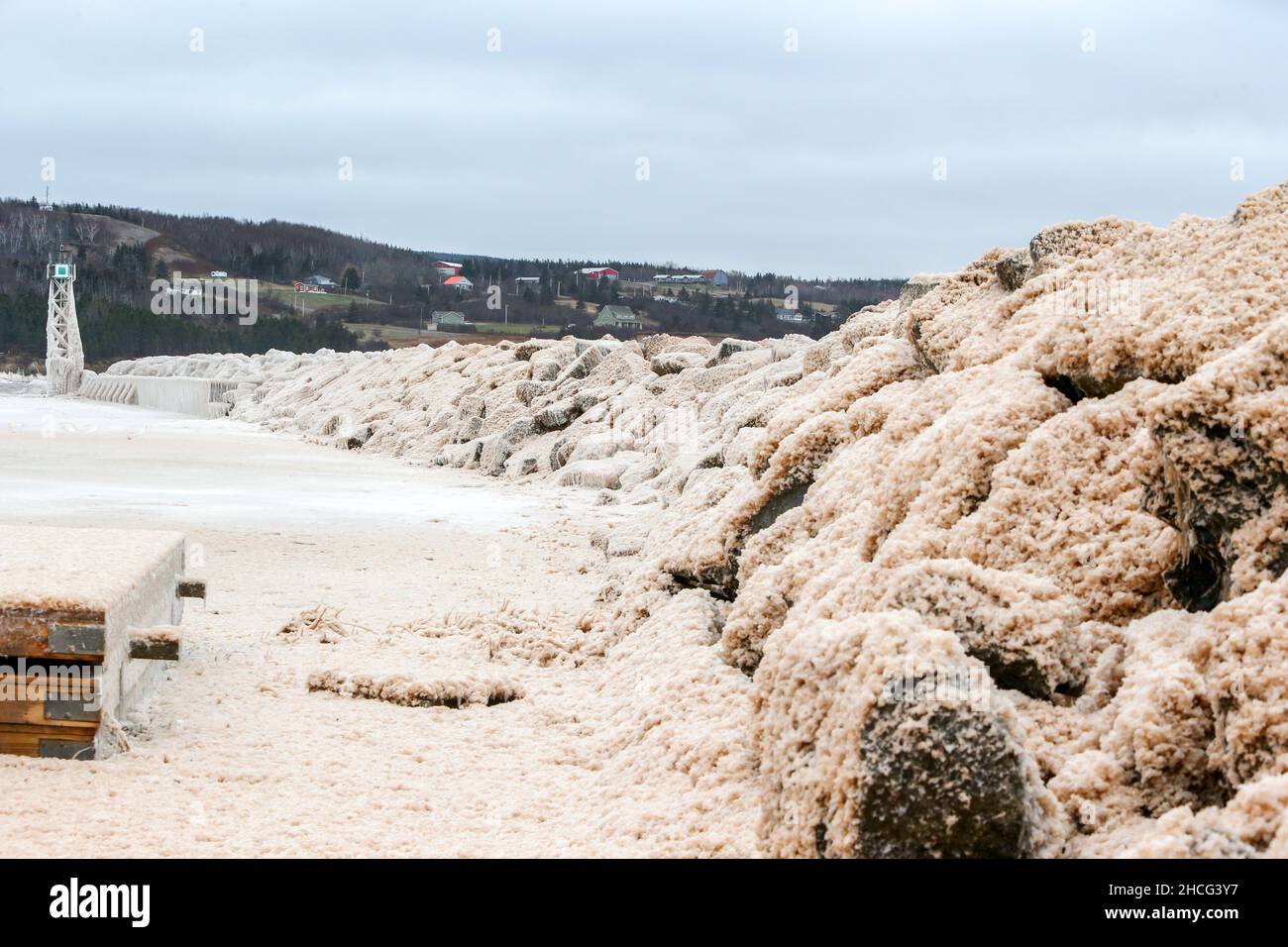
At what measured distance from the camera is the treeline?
213ft

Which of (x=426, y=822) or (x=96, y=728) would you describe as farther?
(x=96, y=728)

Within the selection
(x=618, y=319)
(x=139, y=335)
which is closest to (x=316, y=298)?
(x=139, y=335)

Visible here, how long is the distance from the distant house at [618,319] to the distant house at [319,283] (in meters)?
31.1

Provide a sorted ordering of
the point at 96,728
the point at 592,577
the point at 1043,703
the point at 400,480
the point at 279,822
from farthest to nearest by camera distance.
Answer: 1. the point at 400,480
2. the point at 592,577
3. the point at 96,728
4. the point at 279,822
5. the point at 1043,703

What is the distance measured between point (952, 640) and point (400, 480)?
1136 centimetres

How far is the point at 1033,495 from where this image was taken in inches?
127

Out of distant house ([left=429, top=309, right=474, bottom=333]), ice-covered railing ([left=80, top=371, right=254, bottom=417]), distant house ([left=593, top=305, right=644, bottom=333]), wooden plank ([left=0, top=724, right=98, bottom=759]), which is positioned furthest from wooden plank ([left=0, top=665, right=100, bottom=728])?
distant house ([left=429, top=309, right=474, bottom=333])

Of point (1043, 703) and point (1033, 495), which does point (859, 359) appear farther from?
point (1043, 703)

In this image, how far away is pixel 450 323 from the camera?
232ft

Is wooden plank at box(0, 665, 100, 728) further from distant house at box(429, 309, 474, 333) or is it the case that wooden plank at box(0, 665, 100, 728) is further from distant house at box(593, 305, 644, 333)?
distant house at box(429, 309, 474, 333)

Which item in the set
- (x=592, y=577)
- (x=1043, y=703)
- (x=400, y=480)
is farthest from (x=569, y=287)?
(x=1043, y=703)

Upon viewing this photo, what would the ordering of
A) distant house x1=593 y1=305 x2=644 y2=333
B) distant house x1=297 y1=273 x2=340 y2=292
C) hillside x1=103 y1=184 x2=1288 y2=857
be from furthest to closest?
distant house x1=297 y1=273 x2=340 y2=292 < distant house x1=593 y1=305 x2=644 y2=333 < hillside x1=103 y1=184 x2=1288 y2=857

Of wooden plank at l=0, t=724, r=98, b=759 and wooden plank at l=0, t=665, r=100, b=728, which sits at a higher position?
wooden plank at l=0, t=665, r=100, b=728

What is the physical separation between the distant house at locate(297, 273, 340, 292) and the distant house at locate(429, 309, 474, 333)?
1842 centimetres
